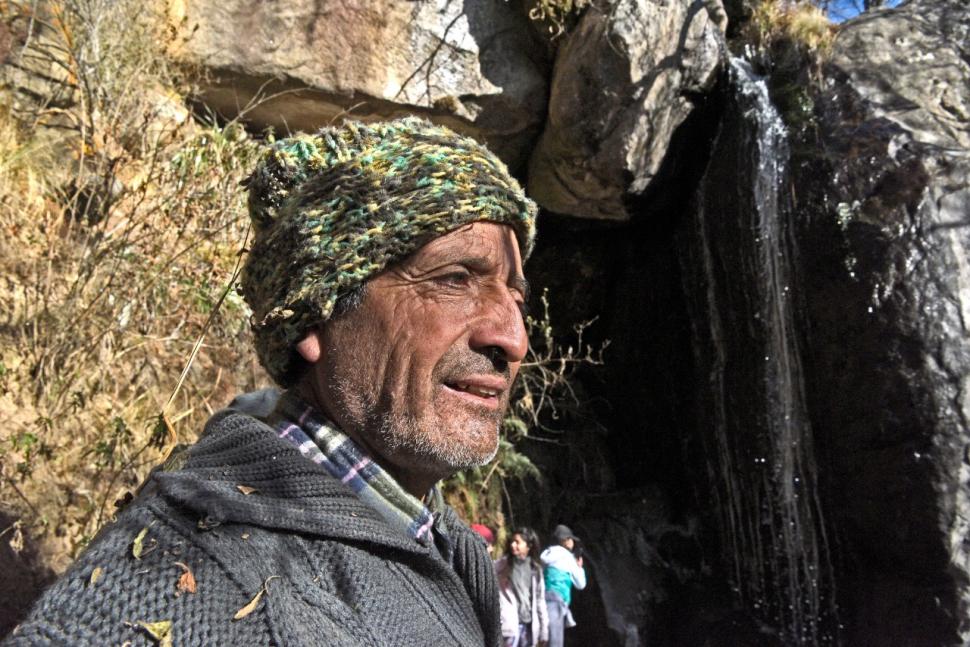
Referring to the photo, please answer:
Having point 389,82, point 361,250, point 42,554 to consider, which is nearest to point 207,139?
point 389,82

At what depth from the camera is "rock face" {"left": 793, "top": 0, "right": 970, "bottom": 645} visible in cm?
516

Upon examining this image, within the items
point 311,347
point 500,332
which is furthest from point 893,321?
point 311,347

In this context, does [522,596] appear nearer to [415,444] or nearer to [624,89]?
[624,89]

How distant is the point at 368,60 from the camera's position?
605 centimetres

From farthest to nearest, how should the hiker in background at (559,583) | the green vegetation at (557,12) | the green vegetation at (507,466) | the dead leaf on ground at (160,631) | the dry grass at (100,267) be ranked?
the green vegetation at (507,466) < the green vegetation at (557,12) < the hiker in background at (559,583) < the dry grass at (100,267) < the dead leaf on ground at (160,631)

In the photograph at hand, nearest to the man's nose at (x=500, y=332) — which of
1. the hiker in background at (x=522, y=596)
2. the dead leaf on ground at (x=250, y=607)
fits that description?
the dead leaf on ground at (x=250, y=607)

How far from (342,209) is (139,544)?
0.61 m

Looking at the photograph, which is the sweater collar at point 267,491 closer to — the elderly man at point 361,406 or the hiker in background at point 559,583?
the elderly man at point 361,406

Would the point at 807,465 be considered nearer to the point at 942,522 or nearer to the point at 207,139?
the point at 942,522

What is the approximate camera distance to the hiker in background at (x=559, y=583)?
5.54m

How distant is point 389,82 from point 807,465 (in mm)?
4207

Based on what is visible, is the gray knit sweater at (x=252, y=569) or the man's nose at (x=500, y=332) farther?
the man's nose at (x=500, y=332)

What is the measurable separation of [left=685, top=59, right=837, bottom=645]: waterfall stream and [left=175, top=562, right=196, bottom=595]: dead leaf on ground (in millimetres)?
5686

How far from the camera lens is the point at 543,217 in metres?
7.18
